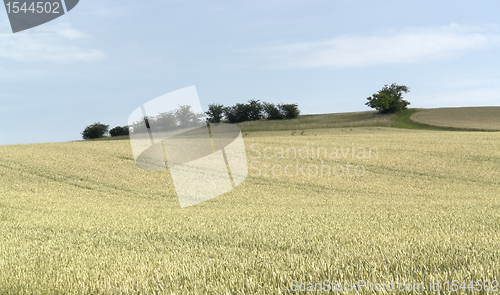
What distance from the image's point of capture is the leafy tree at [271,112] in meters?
80.8

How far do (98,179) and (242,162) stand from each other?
34.9ft

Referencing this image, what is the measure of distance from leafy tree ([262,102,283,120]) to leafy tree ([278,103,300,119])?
2.95ft

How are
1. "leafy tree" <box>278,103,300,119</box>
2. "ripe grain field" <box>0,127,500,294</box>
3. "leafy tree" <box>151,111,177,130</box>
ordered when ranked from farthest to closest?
"leafy tree" <box>278,103,300,119</box> → "leafy tree" <box>151,111,177,130</box> → "ripe grain field" <box>0,127,500,294</box>

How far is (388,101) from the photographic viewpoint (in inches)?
3049

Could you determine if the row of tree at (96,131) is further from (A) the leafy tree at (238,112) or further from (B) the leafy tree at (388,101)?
(B) the leafy tree at (388,101)

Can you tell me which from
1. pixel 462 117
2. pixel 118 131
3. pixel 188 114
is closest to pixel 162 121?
pixel 188 114

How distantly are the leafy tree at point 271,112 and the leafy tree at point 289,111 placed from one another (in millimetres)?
901

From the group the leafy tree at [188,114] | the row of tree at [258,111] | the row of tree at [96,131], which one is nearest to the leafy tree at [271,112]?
the row of tree at [258,111]

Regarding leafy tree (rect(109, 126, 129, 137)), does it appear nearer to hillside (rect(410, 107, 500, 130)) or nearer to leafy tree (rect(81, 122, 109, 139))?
leafy tree (rect(81, 122, 109, 139))

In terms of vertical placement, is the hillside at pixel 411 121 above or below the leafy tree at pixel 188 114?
below

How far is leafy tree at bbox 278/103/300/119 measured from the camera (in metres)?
80.8

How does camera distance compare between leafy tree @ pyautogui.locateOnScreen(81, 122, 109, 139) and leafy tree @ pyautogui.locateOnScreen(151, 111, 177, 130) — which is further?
leafy tree @ pyautogui.locateOnScreen(81, 122, 109, 139)

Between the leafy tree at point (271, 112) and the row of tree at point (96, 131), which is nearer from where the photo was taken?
the row of tree at point (96, 131)

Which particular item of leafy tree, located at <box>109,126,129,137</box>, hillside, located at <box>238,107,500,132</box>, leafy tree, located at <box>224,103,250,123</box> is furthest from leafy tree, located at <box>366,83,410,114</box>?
leafy tree, located at <box>109,126,129,137</box>
